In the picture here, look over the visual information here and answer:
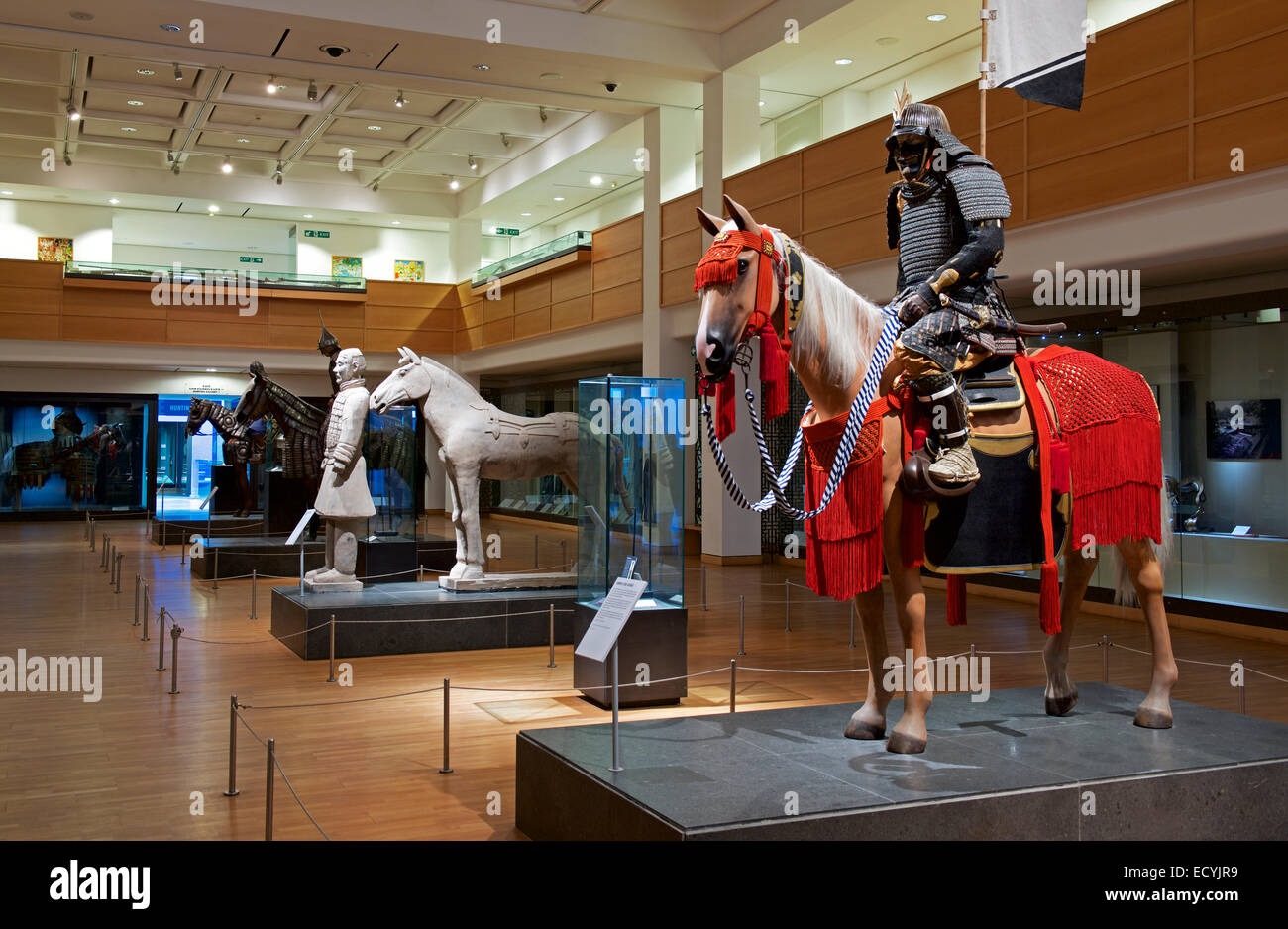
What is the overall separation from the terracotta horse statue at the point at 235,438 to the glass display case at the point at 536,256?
625cm

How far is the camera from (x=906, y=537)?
159 inches

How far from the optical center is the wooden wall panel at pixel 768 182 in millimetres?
13398

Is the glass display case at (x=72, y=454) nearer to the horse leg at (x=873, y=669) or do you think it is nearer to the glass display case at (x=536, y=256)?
the glass display case at (x=536, y=256)

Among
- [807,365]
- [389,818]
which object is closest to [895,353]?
[807,365]

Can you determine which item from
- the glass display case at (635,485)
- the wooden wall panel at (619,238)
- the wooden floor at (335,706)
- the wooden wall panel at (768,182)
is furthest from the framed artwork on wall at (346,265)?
the glass display case at (635,485)

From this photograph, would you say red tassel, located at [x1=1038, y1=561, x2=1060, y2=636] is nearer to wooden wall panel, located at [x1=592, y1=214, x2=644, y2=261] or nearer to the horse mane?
the horse mane

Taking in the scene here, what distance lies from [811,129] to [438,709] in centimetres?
1259

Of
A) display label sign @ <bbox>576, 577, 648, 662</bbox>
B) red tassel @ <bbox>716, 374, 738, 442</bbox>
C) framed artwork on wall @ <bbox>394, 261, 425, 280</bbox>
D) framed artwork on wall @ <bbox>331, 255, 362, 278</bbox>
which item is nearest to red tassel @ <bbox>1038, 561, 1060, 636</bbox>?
red tassel @ <bbox>716, 374, 738, 442</bbox>

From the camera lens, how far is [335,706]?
7145mm

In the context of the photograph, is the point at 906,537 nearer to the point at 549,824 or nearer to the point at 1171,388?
the point at 549,824

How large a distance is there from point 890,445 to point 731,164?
1150 centimetres

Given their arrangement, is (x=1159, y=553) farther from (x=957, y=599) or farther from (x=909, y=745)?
(x=909, y=745)

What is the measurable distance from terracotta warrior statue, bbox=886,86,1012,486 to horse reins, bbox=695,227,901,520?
115 millimetres

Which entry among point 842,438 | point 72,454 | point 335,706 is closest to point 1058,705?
point 842,438
